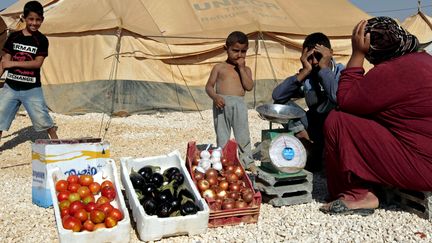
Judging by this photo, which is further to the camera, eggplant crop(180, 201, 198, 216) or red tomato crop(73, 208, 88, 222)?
eggplant crop(180, 201, 198, 216)

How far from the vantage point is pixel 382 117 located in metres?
4.10

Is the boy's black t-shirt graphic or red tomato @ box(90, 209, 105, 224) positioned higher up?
the boy's black t-shirt graphic

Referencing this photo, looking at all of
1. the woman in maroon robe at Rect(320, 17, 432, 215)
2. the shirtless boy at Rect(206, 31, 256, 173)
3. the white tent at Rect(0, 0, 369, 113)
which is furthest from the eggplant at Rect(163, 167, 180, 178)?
the white tent at Rect(0, 0, 369, 113)

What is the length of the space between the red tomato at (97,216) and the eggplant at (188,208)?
1.97 feet

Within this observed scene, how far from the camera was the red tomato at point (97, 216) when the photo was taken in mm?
3686

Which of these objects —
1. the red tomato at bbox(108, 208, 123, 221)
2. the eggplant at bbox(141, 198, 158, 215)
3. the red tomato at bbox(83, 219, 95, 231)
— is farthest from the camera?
the eggplant at bbox(141, 198, 158, 215)

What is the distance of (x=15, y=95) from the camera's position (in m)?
6.12

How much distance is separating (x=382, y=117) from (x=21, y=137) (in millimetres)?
5902

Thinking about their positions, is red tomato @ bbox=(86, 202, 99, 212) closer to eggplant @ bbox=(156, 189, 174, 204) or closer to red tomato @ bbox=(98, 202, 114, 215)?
red tomato @ bbox=(98, 202, 114, 215)

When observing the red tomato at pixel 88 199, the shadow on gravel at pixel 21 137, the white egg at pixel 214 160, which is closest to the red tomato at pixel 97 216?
the red tomato at pixel 88 199

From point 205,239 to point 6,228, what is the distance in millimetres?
1614

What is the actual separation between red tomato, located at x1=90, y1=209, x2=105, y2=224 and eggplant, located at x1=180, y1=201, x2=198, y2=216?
0.60 metres

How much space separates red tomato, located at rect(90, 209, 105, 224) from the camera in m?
3.69

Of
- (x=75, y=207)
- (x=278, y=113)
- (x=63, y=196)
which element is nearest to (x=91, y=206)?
(x=75, y=207)
